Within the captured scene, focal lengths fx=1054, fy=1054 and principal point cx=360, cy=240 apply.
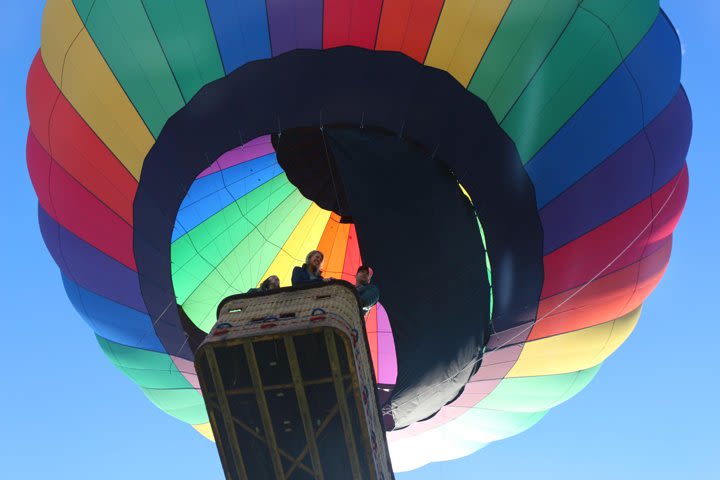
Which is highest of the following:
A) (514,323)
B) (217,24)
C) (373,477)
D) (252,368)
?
(217,24)

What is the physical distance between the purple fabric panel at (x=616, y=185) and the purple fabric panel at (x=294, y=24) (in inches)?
60.4

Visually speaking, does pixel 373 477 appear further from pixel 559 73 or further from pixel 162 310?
pixel 559 73

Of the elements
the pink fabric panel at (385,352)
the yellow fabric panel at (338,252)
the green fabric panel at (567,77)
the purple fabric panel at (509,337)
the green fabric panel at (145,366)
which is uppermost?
the yellow fabric panel at (338,252)

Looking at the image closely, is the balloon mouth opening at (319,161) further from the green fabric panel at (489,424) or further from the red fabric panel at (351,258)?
the green fabric panel at (489,424)

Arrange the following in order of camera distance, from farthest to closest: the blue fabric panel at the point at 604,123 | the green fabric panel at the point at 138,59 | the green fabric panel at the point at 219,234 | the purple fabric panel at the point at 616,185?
the green fabric panel at the point at 219,234, the purple fabric panel at the point at 616,185, the blue fabric panel at the point at 604,123, the green fabric panel at the point at 138,59

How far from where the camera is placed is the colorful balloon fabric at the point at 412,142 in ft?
17.5

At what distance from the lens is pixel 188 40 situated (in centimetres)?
531

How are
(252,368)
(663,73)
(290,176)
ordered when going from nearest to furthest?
(252,368) < (663,73) < (290,176)

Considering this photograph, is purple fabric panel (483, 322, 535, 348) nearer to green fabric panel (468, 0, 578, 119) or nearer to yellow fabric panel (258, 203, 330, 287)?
green fabric panel (468, 0, 578, 119)

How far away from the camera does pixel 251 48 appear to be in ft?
17.5

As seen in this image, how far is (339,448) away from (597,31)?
2.55m

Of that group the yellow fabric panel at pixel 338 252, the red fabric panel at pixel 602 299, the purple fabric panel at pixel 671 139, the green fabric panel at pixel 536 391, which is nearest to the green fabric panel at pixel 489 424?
the green fabric panel at pixel 536 391

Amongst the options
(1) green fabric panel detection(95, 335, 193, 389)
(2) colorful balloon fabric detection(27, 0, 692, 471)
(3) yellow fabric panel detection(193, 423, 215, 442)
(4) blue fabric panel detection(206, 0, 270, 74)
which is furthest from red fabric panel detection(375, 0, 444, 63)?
(3) yellow fabric panel detection(193, 423, 215, 442)

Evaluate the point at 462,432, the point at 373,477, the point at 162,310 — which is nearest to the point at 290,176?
the point at 162,310
